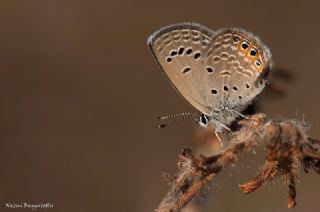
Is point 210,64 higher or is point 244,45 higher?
point 244,45

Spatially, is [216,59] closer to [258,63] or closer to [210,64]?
[210,64]

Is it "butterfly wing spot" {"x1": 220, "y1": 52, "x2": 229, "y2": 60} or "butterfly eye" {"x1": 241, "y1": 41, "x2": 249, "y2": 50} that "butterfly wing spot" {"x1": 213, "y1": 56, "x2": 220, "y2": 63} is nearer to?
"butterfly wing spot" {"x1": 220, "y1": 52, "x2": 229, "y2": 60}

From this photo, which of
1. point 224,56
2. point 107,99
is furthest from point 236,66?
point 107,99

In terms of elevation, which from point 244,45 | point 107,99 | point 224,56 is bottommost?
point 107,99

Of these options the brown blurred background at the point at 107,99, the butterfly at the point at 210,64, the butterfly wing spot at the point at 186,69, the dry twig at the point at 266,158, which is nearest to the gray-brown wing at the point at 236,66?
the butterfly at the point at 210,64

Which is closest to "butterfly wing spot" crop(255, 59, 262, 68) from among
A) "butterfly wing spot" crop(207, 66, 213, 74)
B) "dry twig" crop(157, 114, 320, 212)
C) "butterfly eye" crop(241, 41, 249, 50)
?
→ "butterfly eye" crop(241, 41, 249, 50)

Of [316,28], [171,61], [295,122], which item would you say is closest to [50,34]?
[316,28]
